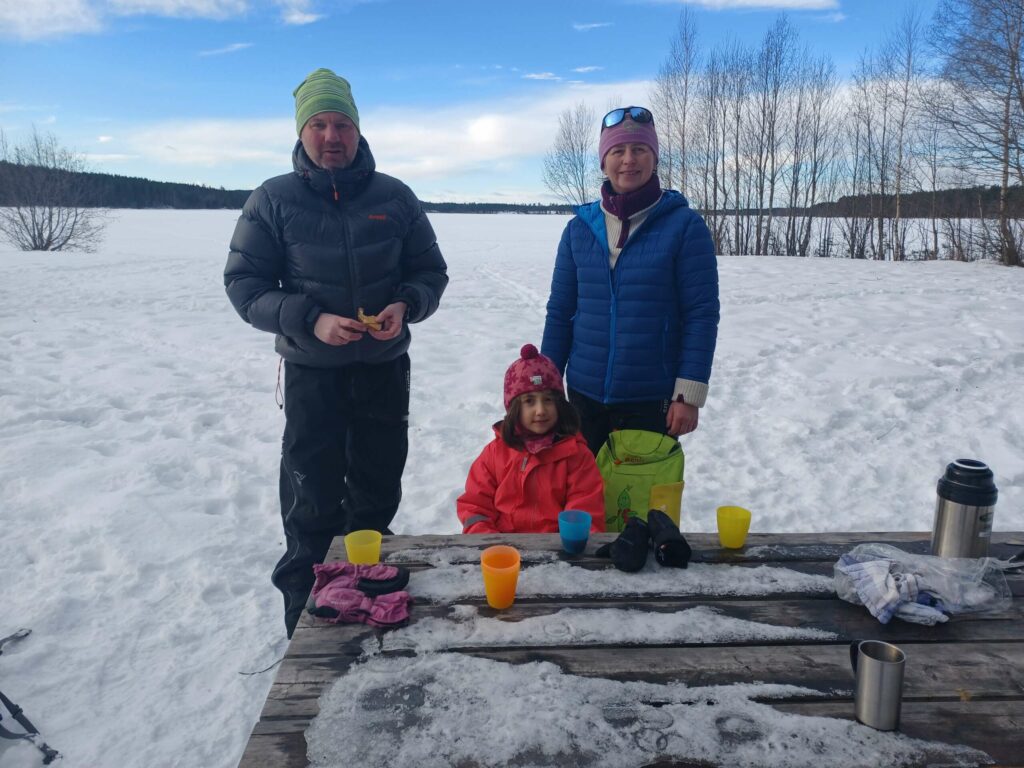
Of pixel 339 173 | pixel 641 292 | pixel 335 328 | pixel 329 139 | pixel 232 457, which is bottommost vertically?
pixel 232 457

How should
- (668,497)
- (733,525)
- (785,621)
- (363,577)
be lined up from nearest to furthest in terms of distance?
1. (785,621)
2. (363,577)
3. (733,525)
4. (668,497)

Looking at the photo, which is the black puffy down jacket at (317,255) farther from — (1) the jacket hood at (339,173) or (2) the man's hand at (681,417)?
(2) the man's hand at (681,417)

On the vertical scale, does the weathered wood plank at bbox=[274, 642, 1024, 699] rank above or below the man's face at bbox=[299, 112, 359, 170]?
below

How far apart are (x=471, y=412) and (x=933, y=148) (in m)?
20.1

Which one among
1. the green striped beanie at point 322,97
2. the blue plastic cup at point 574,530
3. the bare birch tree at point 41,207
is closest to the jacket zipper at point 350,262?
the green striped beanie at point 322,97

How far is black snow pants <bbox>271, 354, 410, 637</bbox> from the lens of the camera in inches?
104

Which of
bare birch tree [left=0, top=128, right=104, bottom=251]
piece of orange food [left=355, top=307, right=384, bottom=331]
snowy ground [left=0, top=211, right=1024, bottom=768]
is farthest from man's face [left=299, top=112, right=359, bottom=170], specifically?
bare birch tree [left=0, top=128, right=104, bottom=251]

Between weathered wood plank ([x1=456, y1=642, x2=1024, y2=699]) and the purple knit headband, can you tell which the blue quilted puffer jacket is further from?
weathered wood plank ([x1=456, y1=642, x2=1024, y2=699])

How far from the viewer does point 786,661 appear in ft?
4.56

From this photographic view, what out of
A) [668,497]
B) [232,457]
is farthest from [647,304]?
[232,457]

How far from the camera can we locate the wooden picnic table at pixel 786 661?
120cm

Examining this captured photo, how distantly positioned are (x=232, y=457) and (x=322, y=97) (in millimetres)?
2753

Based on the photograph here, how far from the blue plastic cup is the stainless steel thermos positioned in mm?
954

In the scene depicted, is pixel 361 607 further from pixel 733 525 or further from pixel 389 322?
pixel 389 322
